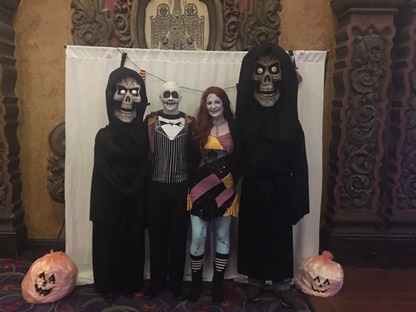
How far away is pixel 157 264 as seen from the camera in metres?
2.56

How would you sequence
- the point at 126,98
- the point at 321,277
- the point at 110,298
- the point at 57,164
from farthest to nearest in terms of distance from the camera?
the point at 57,164, the point at 321,277, the point at 110,298, the point at 126,98

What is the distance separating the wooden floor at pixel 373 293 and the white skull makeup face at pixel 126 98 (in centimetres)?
168

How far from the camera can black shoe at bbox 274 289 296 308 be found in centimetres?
249

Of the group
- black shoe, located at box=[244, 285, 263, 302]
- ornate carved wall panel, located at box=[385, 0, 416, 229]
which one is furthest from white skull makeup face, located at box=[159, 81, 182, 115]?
ornate carved wall panel, located at box=[385, 0, 416, 229]

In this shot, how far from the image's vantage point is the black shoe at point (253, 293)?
2.56 meters

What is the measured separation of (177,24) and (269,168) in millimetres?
1345

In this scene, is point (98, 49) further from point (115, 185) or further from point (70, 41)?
point (115, 185)

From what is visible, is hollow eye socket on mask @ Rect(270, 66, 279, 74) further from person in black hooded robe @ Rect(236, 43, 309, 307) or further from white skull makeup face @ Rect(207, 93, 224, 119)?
white skull makeup face @ Rect(207, 93, 224, 119)

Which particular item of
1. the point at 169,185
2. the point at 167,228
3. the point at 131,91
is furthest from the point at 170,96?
the point at 167,228

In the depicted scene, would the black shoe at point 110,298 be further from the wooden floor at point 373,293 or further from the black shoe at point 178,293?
the wooden floor at point 373,293

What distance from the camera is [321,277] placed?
104 inches

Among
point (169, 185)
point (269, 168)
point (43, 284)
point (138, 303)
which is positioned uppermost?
point (269, 168)

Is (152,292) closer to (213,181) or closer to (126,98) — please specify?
(213,181)

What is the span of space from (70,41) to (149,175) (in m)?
1.30
